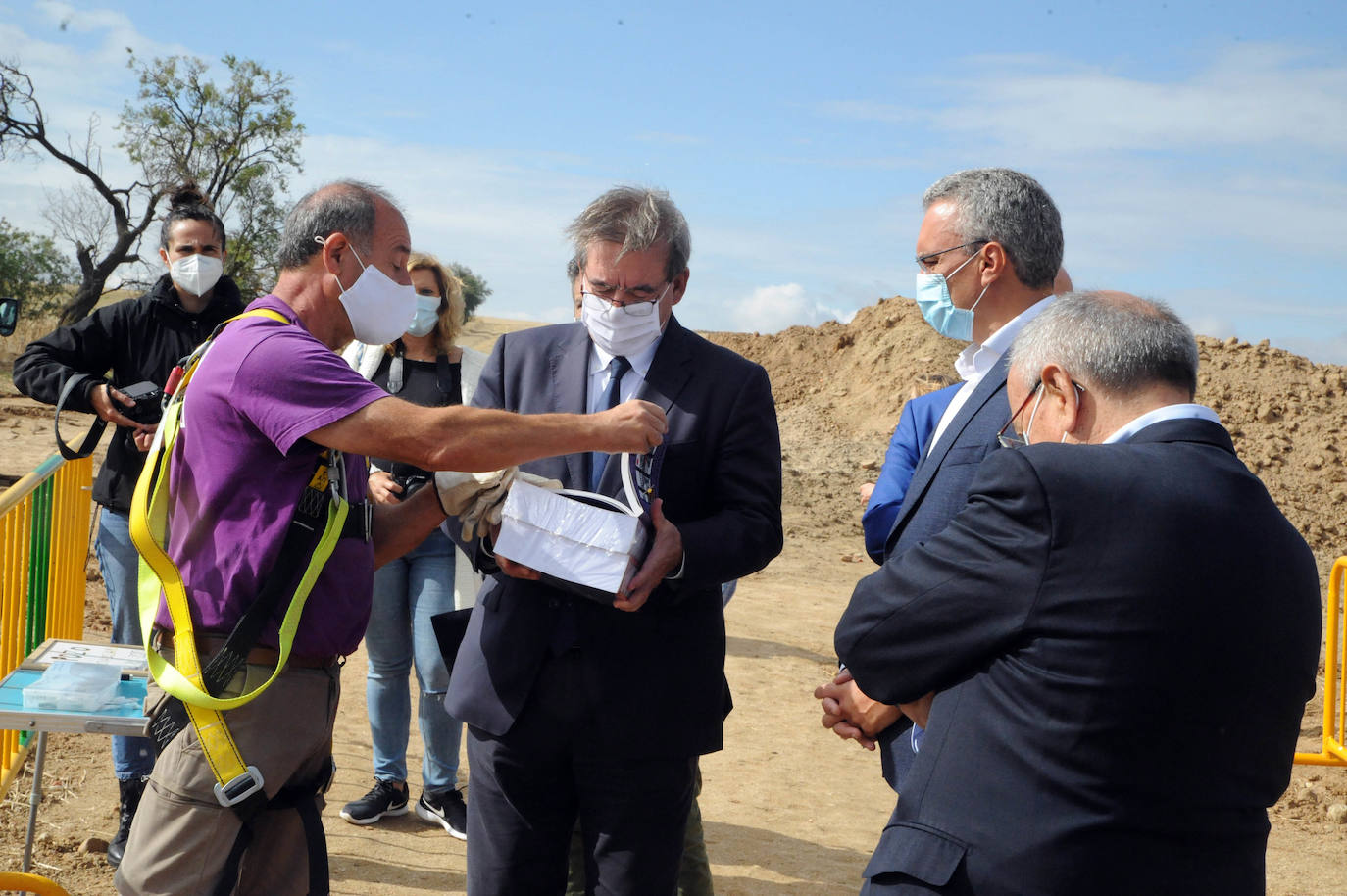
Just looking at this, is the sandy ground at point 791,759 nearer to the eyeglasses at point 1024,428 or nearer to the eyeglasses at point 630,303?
the eyeglasses at point 1024,428

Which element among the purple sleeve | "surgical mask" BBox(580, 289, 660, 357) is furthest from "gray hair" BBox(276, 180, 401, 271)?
"surgical mask" BBox(580, 289, 660, 357)

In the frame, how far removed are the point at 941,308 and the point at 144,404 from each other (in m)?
3.12

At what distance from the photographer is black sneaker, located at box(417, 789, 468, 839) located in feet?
17.2

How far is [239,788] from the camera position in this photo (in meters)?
2.58

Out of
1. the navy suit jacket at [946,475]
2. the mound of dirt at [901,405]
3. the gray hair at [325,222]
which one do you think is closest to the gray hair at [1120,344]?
the navy suit jacket at [946,475]

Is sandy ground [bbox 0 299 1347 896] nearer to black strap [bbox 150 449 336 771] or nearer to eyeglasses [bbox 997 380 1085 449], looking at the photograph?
eyeglasses [bbox 997 380 1085 449]

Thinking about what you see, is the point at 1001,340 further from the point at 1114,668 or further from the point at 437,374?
the point at 437,374

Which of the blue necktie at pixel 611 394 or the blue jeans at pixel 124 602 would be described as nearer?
the blue necktie at pixel 611 394

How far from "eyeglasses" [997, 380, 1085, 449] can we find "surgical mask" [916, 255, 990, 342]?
0.80 meters

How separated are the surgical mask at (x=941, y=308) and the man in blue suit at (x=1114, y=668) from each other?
4.43 feet

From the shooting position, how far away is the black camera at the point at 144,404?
175 inches

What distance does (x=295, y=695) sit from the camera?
275 centimetres

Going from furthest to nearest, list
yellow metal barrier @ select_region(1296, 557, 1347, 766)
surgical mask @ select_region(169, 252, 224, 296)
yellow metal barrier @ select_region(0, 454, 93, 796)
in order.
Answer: yellow metal barrier @ select_region(1296, 557, 1347, 766) → surgical mask @ select_region(169, 252, 224, 296) → yellow metal barrier @ select_region(0, 454, 93, 796)

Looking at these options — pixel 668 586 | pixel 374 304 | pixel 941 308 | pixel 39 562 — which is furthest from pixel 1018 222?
pixel 39 562
